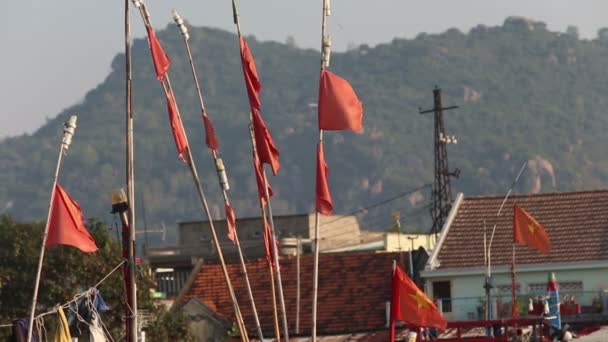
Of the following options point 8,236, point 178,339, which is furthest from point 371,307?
point 8,236

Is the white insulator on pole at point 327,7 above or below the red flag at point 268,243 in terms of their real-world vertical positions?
above

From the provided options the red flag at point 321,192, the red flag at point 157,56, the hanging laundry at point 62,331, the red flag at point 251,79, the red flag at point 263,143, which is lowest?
the hanging laundry at point 62,331

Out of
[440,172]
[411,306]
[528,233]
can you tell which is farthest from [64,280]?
[440,172]

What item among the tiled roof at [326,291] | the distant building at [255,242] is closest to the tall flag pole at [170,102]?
the tiled roof at [326,291]

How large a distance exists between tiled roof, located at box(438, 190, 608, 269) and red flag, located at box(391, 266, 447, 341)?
29535 millimetres

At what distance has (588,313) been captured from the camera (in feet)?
196

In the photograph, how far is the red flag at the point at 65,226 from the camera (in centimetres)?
3419

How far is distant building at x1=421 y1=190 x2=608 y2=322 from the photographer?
204ft

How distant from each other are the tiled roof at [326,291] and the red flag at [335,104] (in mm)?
30924

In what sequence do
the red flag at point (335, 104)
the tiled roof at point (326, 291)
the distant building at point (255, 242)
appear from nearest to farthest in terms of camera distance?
1. the red flag at point (335, 104)
2. the tiled roof at point (326, 291)
3. the distant building at point (255, 242)

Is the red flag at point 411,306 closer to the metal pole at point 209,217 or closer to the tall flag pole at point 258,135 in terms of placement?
the tall flag pole at point 258,135

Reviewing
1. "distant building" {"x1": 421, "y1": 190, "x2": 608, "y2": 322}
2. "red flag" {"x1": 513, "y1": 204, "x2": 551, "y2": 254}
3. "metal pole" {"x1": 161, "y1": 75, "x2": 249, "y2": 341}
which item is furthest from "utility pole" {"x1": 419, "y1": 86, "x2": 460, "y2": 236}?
"metal pole" {"x1": 161, "y1": 75, "x2": 249, "y2": 341}

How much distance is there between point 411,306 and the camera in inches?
1348

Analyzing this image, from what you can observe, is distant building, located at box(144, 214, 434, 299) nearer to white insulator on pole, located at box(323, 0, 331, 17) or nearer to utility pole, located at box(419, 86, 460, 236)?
utility pole, located at box(419, 86, 460, 236)
